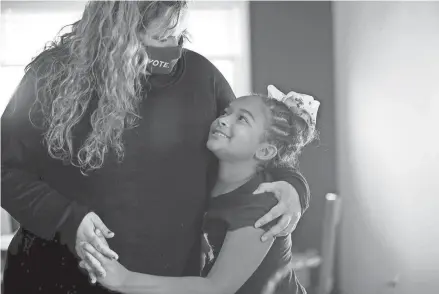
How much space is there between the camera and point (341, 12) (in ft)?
2.99

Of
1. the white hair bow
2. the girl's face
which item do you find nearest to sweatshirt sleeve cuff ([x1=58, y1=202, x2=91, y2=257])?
the girl's face

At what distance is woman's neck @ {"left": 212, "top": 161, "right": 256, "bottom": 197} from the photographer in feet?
2.76

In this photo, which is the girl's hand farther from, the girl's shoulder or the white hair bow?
the white hair bow

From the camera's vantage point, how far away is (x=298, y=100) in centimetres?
87

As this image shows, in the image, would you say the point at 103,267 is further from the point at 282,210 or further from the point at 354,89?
the point at 354,89

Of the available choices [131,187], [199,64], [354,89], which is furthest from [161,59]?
[354,89]

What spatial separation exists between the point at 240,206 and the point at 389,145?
298mm

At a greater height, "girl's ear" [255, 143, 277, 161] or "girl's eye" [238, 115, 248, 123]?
"girl's eye" [238, 115, 248, 123]

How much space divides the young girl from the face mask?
0.11 metres

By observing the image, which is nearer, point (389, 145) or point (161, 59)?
point (161, 59)

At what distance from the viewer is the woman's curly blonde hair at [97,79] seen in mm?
814

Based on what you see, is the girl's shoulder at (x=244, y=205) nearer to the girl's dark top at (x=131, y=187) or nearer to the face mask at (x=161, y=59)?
the girl's dark top at (x=131, y=187)

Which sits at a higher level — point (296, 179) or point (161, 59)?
point (161, 59)

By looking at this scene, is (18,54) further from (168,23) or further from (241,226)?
(241,226)
